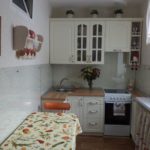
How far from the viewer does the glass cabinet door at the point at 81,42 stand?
365 centimetres

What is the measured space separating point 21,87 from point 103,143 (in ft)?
5.98

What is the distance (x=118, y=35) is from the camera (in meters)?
3.61

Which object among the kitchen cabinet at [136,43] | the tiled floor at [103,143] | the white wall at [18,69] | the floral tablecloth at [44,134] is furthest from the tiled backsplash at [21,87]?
the kitchen cabinet at [136,43]

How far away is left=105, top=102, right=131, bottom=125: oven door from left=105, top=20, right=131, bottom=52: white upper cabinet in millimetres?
1046

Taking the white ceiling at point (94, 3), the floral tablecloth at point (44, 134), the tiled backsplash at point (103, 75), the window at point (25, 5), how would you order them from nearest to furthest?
the floral tablecloth at point (44, 134), the window at point (25, 5), the white ceiling at point (94, 3), the tiled backsplash at point (103, 75)

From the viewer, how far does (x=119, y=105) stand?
3363 millimetres

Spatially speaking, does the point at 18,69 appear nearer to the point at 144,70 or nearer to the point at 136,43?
the point at 144,70

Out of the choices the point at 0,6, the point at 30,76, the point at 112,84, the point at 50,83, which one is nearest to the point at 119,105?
the point at 112,84

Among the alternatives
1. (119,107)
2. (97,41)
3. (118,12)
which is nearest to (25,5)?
(97,41)

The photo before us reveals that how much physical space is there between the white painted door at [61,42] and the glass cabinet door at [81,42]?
114 mm

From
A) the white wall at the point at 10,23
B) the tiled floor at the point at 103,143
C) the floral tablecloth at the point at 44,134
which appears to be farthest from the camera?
the tiled floor at the point at 103,143

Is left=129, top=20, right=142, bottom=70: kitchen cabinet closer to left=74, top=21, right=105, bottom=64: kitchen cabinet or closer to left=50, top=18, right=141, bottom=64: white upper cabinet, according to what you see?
left=50, top=18, right=141, bottom=64: white upper cabinet

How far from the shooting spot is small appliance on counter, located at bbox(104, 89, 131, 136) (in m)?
3.36

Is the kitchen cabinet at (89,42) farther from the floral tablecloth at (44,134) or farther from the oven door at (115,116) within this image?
the floral tablecloth at (44,134)
